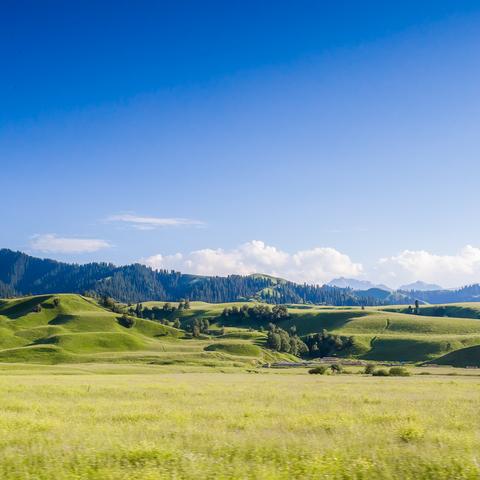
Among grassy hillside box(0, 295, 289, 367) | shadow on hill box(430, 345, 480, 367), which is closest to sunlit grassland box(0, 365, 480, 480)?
grassy hillside box(0, 295, 289, 367)

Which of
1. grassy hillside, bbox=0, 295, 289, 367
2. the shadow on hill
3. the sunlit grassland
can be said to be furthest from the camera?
the shadow on hill

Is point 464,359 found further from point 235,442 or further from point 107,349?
point 235,442

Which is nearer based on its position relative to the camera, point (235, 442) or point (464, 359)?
point (235, 442)

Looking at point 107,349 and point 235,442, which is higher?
point 235,442

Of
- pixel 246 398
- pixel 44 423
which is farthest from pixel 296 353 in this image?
pixel 44 423

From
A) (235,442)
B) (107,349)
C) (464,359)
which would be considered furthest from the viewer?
(107,349)

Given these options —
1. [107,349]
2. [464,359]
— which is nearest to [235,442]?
[464,359]

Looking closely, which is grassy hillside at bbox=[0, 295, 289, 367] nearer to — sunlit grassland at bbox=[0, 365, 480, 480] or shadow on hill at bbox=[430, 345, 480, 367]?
shadow on hill at bbox=[430, 345, 480, 367]

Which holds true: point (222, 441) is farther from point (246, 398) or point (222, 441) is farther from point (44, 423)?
point (246, 398)

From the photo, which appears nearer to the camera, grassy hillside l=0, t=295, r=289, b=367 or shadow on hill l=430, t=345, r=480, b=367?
grassy hillside l=0, t=295, r=289, b=367

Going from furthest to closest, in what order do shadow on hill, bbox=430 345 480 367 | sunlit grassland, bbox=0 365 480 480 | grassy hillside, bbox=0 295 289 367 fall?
1. shadow on hill, bbox=430 345 480 367
2. grassy hillside, bbox=0 295 289 367
3. sunlit grassland, bbox=0 365 480 480

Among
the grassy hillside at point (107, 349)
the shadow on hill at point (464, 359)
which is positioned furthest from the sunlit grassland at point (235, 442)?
the shadow on hill at point (464, 359)

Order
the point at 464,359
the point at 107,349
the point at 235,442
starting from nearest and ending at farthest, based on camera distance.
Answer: the point at 235,442, the point at 464,359, the point at 107,349

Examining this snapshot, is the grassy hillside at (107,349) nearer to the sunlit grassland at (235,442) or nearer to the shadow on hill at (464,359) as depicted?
the shadow on hill at (464,359)
